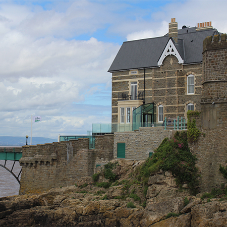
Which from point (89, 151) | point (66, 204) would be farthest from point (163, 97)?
point (66, 204)

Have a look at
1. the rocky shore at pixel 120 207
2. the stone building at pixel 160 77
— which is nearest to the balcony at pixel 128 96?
the stone building at pixel 160 77

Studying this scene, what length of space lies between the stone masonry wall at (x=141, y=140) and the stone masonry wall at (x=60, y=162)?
1.63m

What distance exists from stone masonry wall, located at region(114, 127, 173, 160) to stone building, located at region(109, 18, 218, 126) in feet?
15.2

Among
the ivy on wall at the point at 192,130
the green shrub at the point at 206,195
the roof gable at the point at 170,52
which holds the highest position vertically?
the roof gable at the point at 170,52

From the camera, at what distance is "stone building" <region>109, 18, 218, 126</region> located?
39719 mm

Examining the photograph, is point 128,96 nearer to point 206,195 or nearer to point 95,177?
point 95,177

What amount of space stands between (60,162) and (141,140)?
9.59m

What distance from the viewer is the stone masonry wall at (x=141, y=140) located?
3269 centimetres

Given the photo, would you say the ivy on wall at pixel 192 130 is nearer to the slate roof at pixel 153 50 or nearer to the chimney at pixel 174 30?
the slate roof at pixel 153 50

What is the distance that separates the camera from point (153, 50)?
43.4m

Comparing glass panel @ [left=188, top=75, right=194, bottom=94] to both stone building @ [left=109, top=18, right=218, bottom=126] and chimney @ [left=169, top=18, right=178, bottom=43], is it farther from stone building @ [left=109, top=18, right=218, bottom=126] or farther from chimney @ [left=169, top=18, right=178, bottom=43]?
chimney @ [left=169, top=18, right=178, bottom=43]

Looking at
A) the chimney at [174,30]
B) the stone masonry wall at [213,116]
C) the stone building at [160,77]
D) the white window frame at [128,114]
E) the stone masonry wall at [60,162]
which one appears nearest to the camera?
the stone masonry wall at [213,116]

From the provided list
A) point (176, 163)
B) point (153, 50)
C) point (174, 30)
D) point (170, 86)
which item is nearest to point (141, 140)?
point (176, 163)

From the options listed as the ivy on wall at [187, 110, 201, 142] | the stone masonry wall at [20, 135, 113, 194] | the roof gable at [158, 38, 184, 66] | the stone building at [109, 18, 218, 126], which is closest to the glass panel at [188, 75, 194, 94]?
the stone building at [109, 18, 218, 126]
